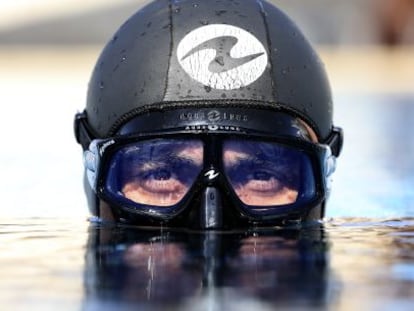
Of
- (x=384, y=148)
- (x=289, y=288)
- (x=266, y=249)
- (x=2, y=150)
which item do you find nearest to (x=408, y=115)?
(x=384, y=148)

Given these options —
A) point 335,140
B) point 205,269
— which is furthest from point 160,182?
point 205,269

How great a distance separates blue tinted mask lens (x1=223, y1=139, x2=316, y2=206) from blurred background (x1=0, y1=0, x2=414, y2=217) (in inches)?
44.3

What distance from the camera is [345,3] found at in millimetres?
27250

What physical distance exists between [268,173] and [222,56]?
43cm

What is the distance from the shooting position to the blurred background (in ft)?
21.6

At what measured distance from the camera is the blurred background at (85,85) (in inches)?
259

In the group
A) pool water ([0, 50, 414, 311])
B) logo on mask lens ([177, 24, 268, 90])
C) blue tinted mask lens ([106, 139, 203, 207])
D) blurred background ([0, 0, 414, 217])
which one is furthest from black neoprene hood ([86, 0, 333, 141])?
blurred background ([0, 0, 414, 217])

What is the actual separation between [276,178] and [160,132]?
42 centimetres

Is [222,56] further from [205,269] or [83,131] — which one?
[205,269]

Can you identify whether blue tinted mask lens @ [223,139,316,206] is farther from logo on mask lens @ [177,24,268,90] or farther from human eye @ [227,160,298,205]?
logo on mask lens @ [177,24,268,90]

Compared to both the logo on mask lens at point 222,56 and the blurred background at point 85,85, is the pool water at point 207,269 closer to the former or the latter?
the logo on mask lens at point 222,56

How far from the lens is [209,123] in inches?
162

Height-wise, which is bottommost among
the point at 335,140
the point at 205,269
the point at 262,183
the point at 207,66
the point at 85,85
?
the point at 205,269

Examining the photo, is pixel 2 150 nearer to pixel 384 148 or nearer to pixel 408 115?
pixel 384 148
